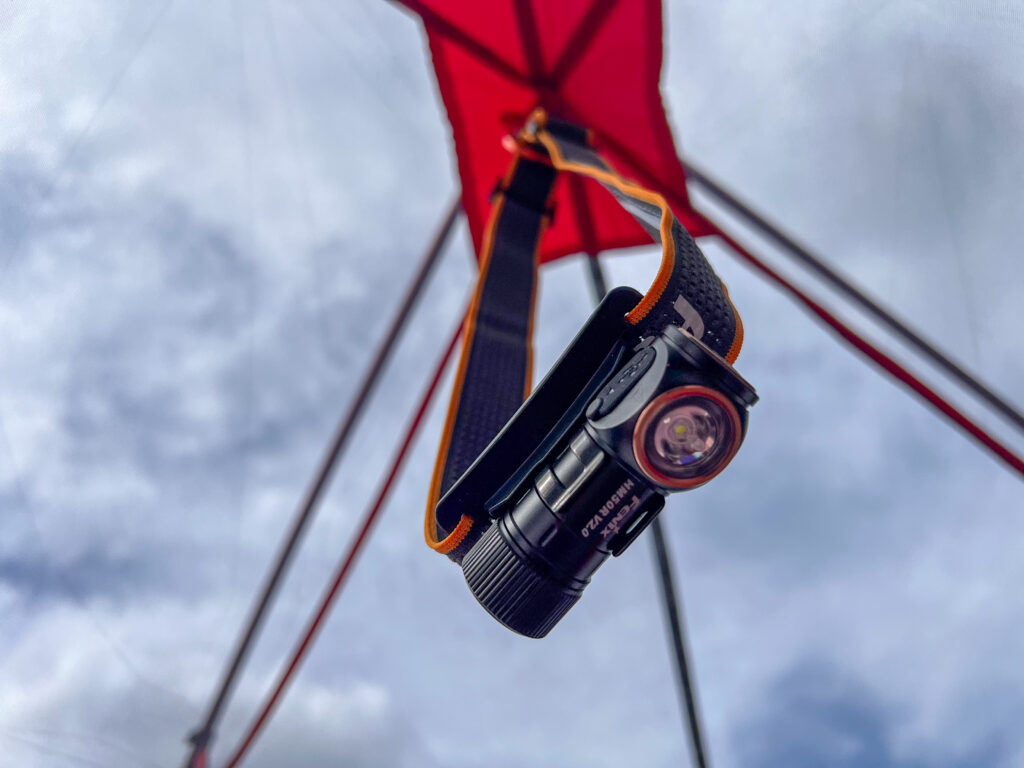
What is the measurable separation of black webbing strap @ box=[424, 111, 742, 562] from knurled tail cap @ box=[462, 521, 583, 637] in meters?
0.06

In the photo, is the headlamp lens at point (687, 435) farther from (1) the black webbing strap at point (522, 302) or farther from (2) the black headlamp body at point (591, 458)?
(1) the black webbing strap at point (522, 302)

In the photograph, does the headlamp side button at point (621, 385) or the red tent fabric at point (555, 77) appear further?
the red tent fabric at point (555, 77)

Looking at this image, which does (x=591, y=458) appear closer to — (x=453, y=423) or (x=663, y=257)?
(x=663, y=257)

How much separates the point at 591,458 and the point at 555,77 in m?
1.78

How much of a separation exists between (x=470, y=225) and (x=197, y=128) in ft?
3.17

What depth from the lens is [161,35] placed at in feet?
6.72

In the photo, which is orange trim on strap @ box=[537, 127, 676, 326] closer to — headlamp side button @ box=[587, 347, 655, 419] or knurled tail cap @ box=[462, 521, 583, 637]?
headlamp side button @ box=[587, 347, 655, 419]

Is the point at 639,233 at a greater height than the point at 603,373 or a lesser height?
greater

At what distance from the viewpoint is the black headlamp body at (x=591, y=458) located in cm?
67

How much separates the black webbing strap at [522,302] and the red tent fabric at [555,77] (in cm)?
17

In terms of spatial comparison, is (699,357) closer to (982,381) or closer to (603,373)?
(603,373)

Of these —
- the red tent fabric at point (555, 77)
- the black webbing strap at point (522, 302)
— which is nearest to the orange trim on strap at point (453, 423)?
the black webbing strap at point (522, 302)

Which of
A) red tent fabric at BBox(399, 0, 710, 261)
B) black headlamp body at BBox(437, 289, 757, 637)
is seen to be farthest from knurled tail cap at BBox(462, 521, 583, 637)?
red tent fabric at BBox(399, 0, 710, 261)

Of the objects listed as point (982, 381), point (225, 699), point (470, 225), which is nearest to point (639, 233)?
point (470, 225)
